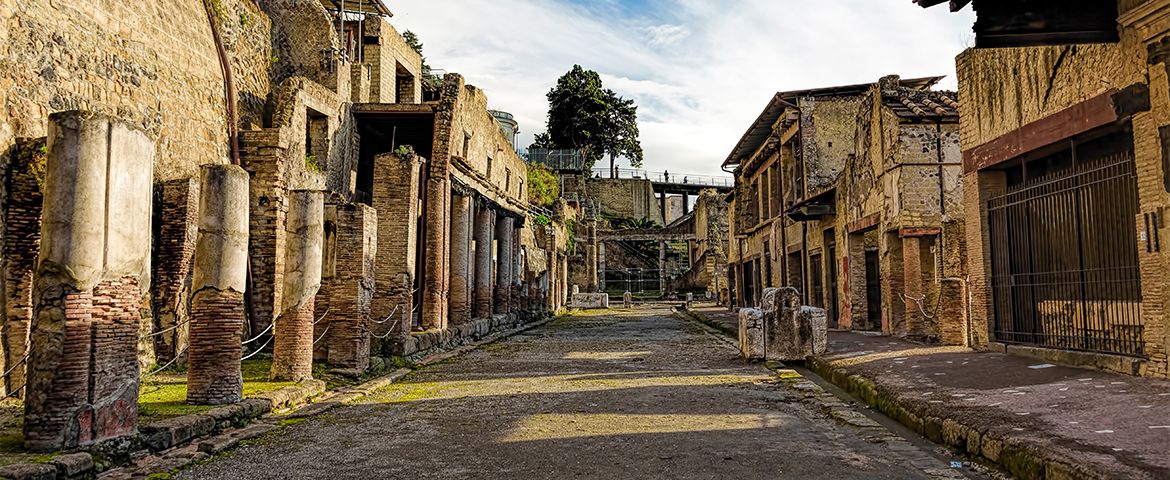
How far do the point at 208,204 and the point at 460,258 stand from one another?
11273mm

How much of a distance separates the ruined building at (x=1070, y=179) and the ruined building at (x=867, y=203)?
212cm

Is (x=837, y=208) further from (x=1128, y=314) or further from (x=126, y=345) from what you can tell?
(x=126, y=345)

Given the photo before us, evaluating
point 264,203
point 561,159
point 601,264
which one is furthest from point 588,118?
point 264,203

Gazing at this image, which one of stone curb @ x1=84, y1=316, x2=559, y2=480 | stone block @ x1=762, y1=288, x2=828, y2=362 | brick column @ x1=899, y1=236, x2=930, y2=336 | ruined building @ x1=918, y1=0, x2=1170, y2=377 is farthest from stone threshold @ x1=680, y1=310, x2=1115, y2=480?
brick column @ x1=899, y1=236, x2=930, y2=336

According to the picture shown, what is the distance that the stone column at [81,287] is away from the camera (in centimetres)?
509

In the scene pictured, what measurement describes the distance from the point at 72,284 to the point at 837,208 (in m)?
16.0

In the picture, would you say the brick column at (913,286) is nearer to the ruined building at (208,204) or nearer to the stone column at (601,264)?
the ruined building at (208,204)

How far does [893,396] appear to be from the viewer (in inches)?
278

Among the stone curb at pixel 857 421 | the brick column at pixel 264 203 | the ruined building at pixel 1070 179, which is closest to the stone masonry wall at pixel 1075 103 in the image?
the ruined building at pixel 1070 179

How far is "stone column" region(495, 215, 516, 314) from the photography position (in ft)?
76.4

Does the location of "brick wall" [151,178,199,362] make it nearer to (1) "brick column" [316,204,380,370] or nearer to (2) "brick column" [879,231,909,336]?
(1) "brick column" [316,204,380,370]

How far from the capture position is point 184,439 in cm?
593

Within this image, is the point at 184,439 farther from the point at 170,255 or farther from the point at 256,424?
the point at 170,255

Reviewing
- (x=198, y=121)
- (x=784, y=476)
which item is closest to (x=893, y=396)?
(x=784, y=476)
